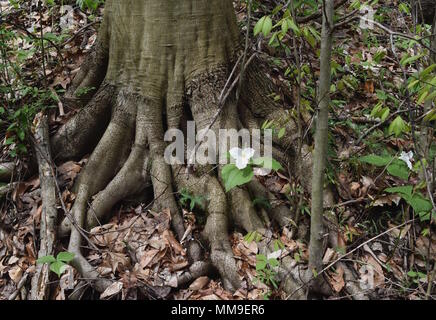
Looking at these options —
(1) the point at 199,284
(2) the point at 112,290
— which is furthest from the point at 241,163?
(2) the point at 112,290

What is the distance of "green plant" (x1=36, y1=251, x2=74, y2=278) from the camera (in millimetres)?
2486

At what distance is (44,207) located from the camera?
3.03 m

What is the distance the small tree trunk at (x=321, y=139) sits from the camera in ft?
6.82

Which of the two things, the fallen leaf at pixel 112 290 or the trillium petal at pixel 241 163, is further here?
the fallen leaf at pixel 112 290

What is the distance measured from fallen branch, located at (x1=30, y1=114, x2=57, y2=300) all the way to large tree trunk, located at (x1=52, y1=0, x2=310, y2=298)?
121 millimetres

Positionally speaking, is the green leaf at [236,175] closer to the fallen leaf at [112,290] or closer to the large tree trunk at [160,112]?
the large tree trunk at [160,112]

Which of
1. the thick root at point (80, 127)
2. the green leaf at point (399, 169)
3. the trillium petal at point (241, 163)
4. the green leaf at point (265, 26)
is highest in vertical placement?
the green leaf at point (265, 26)

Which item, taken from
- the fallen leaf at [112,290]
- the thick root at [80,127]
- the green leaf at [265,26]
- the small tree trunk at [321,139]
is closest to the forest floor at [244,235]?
the fallen leaf at [112,290]

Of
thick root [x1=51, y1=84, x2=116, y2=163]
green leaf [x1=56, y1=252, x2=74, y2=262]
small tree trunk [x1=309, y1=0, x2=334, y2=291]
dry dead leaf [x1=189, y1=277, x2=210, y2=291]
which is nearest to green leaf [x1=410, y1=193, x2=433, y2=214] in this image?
small tree trunk [x1=309, y1=0, x2=334, y2=291]

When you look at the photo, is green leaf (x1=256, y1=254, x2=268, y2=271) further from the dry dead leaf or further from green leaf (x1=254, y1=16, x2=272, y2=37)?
green leaf (x1=254, y1=16, x2=272, y2=37)

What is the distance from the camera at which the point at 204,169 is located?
125 inches

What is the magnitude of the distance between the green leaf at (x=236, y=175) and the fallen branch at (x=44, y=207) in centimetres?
140

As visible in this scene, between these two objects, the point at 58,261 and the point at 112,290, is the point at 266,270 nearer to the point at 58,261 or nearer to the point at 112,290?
the point at 112,290

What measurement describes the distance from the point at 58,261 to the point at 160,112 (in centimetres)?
141
